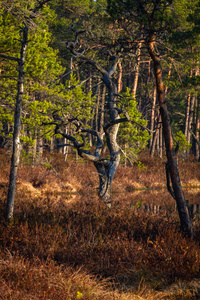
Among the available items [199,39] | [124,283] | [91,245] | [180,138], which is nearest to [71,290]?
[124,283]

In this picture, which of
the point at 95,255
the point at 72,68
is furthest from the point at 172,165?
the point at 72,68

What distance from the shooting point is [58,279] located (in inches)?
176

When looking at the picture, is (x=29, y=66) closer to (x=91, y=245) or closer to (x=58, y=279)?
(x=91, y=245)

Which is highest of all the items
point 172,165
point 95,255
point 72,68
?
point 72,68

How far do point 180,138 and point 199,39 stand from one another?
328 inches

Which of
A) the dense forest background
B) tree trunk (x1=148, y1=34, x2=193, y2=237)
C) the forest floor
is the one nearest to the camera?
the forest floor

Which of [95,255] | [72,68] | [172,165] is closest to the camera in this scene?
[95,255]

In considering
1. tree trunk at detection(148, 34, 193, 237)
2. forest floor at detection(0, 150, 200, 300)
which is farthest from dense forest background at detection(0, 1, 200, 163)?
forest floor at detection(0, 150, 200, 300)

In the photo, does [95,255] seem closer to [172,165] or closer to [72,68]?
[172,165]

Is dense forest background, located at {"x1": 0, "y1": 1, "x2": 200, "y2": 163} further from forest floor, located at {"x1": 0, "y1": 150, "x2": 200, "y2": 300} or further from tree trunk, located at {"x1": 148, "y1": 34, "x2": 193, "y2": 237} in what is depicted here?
forest floor, located at {"x1": 0, "y1": 150, "x2": 200, "y2": 300}

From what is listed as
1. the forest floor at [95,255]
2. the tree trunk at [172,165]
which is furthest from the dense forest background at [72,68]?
the forest floor at [95,255]

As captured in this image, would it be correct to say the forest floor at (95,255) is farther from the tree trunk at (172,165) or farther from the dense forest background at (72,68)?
the dense forest background at (72,68)

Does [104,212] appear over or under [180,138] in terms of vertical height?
under

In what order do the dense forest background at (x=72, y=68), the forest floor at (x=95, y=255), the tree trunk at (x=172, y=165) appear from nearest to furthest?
1. the forest floor at (x=95, y=255)
2. the tree trunk at (x=172, y=165)
3. the dense forest background at (x=72, y=68)
